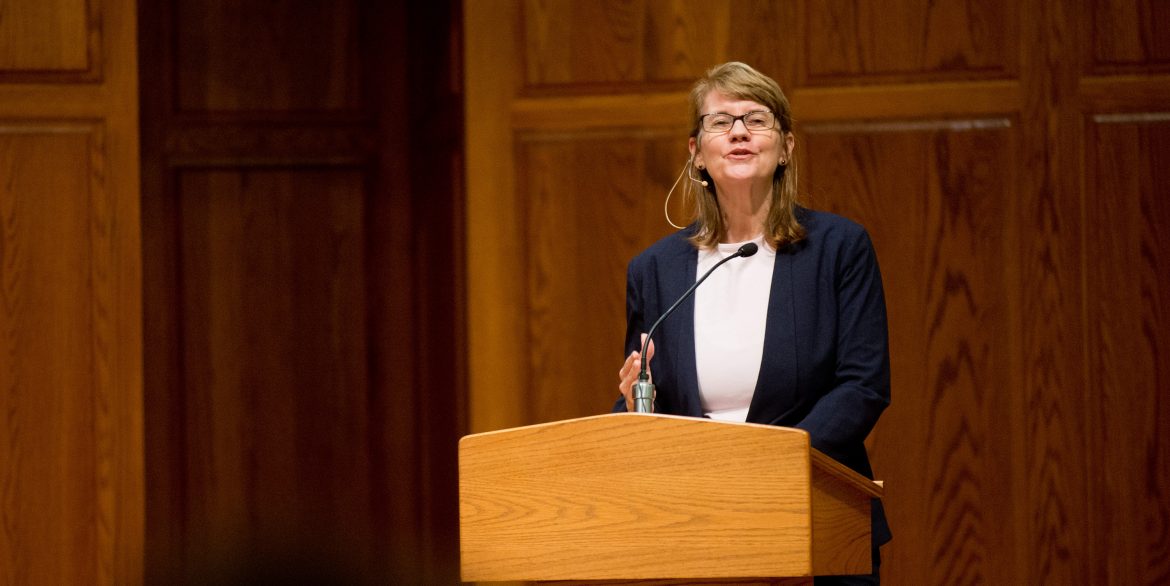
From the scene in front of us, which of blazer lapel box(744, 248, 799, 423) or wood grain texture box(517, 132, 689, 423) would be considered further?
wood grain texture box(517, 132, 689, 423)

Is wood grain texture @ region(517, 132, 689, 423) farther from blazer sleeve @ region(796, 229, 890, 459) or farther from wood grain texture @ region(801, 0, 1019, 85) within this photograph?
blazer sleeve @ region(796, 229, 890, 459)

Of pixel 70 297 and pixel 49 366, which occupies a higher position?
pixel 70 297

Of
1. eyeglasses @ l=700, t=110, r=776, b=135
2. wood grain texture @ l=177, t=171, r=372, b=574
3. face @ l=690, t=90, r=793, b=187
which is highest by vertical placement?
eyeglasses @ l=700, t=110, r=776, b=135

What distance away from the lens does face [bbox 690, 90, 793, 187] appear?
227 centimetres

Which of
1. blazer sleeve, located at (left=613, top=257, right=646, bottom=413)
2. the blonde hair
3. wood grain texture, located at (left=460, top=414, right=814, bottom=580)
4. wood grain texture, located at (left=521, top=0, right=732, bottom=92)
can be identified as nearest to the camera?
wood grain texture, located at (left=460, top=414, right=814, bottom=580)

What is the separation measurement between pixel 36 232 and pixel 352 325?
42.7 inches

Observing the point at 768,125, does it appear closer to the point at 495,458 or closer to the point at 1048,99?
the point at 495,458

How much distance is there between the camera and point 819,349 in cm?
214

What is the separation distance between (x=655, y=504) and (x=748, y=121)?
87cm

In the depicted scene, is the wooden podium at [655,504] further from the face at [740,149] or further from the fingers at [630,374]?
the face at [740,149]

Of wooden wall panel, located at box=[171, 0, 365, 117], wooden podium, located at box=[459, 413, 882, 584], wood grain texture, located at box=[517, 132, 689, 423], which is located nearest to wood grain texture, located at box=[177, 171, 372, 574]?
wooden wall panel, located at box=[171, 0, 365, 117]

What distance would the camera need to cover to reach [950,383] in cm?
346

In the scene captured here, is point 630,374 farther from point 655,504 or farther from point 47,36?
point 47,36

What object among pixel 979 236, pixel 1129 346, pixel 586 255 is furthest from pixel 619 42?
pixel 1129 346
